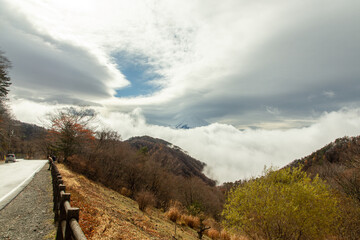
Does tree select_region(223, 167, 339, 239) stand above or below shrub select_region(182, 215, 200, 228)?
above

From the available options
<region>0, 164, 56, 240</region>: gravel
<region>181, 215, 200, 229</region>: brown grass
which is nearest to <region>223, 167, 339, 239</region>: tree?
<region>181, 215, 200, 229</region>: brown grass

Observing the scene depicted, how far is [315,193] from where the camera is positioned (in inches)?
472

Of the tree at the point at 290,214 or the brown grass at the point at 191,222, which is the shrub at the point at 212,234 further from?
the tree at the point at 290,214

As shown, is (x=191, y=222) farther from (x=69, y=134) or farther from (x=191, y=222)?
(x=69, y=134)

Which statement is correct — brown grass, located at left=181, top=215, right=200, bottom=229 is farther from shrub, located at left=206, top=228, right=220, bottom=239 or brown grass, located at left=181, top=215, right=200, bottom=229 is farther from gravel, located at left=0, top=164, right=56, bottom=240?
gravel, located at left=0, top=164, right=56, bottom=240

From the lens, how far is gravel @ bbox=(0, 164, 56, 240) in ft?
17.6

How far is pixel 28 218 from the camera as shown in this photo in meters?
6.43

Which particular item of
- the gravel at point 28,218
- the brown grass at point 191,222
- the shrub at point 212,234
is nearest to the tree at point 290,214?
the shrub at point 212,234

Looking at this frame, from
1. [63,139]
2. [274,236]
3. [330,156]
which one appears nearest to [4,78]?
[63,139]

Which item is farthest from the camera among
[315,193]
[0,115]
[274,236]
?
[0,115]

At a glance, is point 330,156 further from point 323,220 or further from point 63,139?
point 63,139

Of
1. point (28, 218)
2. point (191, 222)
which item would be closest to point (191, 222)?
point (191, 222)

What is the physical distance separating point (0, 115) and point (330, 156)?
134 metres

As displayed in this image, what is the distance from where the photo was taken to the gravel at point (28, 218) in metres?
5.36
